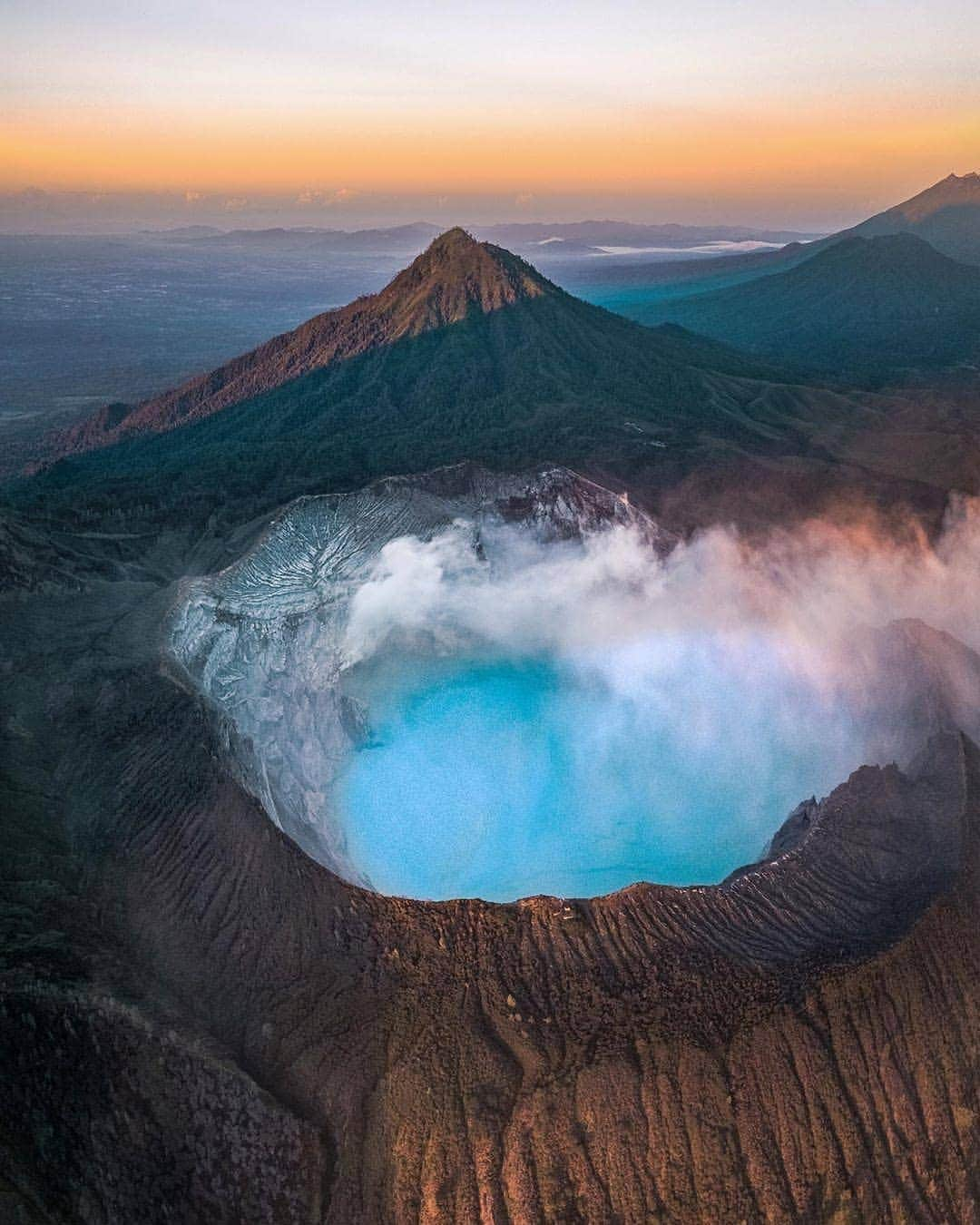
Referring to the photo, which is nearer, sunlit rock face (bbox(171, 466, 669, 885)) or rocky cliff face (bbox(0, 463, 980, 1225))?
rocky cliff face (bbox(0, 463, 980, 1225))

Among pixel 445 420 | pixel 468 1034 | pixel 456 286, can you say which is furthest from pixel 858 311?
pixel 468 1034

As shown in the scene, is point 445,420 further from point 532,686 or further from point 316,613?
point 316,613

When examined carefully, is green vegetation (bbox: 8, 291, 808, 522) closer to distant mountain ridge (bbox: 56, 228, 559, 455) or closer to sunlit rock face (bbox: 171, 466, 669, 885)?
A: distant mountain ridge (bbox: 56, 228, 559, 455)

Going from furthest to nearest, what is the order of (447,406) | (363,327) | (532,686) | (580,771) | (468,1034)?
(363,327)
(447,406)
(532,686)
(580,771)
(468,1034)

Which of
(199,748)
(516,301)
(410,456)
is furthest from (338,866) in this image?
(516,301)

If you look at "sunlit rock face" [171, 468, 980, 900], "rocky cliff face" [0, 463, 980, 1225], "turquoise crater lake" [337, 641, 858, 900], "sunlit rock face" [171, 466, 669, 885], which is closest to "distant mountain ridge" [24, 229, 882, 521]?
"sunlit rock face" [171, 466, 669, 885]

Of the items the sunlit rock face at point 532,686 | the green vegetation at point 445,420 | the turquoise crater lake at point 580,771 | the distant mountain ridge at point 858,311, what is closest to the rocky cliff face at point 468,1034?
the sunlit rock face at point 532,686

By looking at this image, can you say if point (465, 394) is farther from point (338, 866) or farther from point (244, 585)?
point (338, 866)
